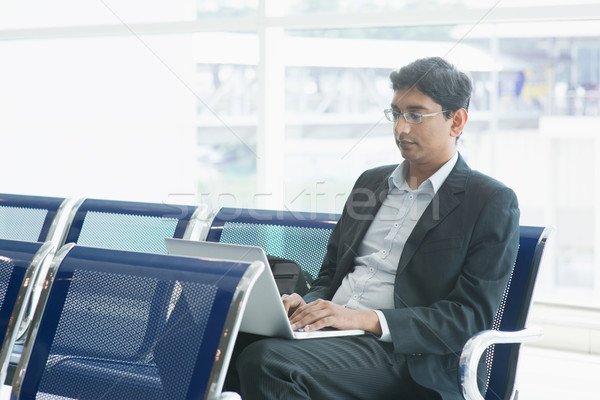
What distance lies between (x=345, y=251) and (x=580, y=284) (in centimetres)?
210

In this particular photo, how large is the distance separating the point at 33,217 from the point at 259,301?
1.56 m

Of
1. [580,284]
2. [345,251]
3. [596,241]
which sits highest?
[345,251]

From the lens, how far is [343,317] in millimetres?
1841

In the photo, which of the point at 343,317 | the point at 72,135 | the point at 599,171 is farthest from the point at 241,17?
the point at 343,317

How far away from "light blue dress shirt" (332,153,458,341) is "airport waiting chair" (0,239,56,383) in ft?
2.84

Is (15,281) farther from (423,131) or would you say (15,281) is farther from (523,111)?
(523,111)

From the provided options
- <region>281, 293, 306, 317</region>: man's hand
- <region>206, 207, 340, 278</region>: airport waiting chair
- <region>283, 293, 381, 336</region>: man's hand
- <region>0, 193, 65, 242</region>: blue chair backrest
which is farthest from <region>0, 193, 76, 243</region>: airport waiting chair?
<region>283, 293, 381, 336</region>: man's hand

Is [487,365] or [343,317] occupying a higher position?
[343,317]

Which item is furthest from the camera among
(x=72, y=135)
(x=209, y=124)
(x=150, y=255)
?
(x=72, y=135)

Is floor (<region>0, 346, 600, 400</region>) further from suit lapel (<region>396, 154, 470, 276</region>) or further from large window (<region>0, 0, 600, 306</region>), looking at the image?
suit lapel (<region>396, 154, 470, 276</region>)

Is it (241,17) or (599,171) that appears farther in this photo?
(241,17)

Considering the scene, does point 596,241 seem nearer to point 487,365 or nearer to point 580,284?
point 580,284

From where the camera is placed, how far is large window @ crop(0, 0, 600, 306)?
12.0 ft

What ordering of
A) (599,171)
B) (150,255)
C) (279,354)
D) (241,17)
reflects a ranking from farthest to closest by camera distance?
(241,17) → (599,171) → (279,354) → (150,255)
